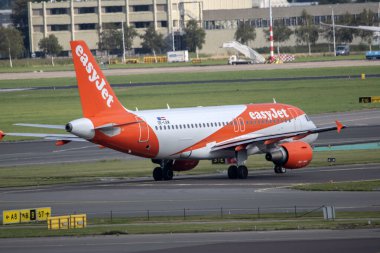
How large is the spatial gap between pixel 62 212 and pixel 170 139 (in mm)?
12770

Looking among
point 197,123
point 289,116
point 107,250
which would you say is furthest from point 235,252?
point 289,116

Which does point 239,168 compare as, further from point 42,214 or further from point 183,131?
point 42,214

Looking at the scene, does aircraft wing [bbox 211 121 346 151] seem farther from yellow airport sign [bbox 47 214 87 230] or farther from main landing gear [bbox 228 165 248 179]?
yellow airport sign [bbox 47 214 87 230]

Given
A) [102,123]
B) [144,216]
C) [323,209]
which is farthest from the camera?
[102,123]

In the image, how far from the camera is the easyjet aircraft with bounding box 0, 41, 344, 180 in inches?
2383

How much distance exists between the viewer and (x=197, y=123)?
65.2 metres

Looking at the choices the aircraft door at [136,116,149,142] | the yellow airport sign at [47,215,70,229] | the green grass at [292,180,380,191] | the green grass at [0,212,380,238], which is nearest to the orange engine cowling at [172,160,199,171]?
the aircraft door at [136,116,149,142]

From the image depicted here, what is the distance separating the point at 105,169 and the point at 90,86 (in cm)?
1354

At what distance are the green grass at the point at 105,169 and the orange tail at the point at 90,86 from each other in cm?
749

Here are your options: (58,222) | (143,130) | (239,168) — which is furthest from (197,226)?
(239,168)

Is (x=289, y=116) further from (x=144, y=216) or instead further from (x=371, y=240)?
(x=371, y=240)

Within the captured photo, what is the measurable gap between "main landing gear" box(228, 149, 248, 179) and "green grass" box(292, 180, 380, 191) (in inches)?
231

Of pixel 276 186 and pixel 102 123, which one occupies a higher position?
pixel 102 123

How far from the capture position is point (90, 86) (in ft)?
198
